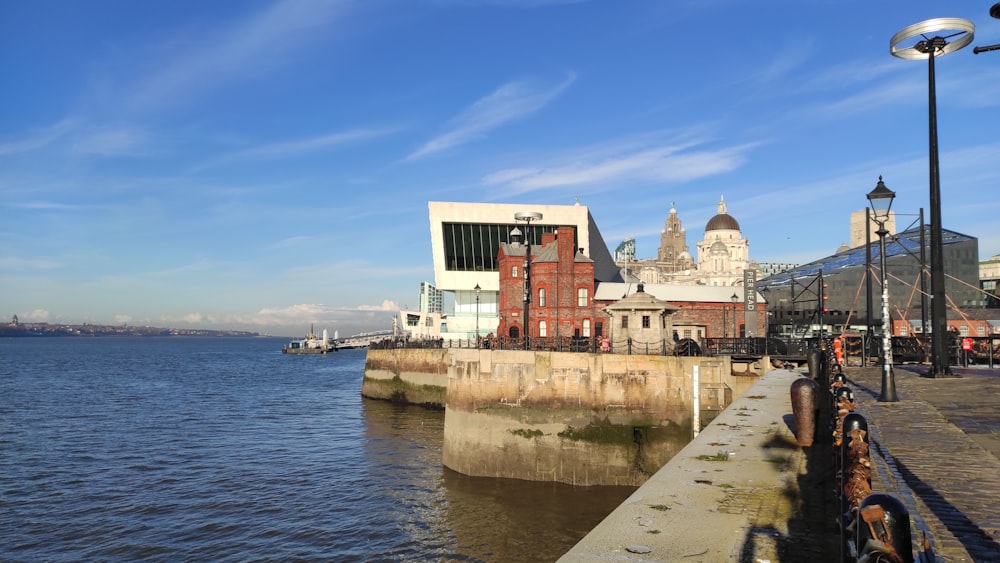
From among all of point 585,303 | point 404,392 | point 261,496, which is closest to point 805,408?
point 261,496

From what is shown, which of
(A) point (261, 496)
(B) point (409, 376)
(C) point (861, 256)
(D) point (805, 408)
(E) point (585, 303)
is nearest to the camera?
(D) point (805, 408)

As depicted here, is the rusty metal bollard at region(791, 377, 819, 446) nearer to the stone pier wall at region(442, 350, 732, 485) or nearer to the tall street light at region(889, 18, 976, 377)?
the tall street light at region(889, 18, 976, 377)

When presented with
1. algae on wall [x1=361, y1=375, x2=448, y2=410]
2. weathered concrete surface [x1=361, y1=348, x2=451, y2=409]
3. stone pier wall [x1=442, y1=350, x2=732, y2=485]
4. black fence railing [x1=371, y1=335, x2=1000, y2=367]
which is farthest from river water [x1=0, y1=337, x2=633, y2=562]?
black fence railing [x1=371, y1=335, x2=1000, y2=367]

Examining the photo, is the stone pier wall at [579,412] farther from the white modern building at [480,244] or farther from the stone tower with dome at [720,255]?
the stone tower with dome at [720,255]

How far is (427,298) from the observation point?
392 ft

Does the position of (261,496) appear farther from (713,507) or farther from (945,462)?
(945,462)

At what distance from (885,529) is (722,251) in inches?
7035

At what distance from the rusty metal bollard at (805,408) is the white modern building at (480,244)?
181 ft

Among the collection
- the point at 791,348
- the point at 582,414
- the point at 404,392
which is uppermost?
the point at 791,348

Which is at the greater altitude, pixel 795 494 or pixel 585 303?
pixel 585 303

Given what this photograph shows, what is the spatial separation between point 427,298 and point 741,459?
10972 cm

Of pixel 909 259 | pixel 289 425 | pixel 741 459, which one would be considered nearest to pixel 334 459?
pixel 289 425

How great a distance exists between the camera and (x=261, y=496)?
24.4 m

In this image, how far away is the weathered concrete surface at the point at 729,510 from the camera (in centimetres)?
709
